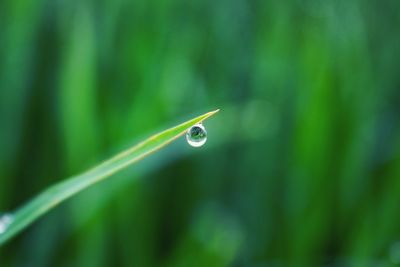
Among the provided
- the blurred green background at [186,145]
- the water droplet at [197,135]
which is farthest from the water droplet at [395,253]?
the water droplet at [197,135]

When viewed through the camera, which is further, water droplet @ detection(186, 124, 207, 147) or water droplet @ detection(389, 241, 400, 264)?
water droplet @ detection(389, 241, 400, 264)

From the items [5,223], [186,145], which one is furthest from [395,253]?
[5,223]

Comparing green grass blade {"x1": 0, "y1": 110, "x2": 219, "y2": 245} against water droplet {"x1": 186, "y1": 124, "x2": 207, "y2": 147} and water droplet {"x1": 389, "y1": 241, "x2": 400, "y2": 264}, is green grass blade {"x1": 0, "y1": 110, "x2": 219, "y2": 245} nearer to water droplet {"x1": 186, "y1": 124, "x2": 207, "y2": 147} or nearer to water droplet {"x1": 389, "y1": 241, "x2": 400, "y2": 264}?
water droplet {"x1": 186, "y1": 124, "x2": 207, "y2": 147}

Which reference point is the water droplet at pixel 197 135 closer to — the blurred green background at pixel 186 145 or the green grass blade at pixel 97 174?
the green grass blade at pixel 97 174

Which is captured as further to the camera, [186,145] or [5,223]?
[186,145]

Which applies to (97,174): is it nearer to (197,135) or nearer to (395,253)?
(197,135)

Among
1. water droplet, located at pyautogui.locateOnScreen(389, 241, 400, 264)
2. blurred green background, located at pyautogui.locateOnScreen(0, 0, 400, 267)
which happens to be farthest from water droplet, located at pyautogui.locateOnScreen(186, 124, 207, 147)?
water droplet, located at pyautogui.locateOnScreen(389, 241, 400, 264)

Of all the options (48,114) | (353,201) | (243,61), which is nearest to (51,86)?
(48,114)
